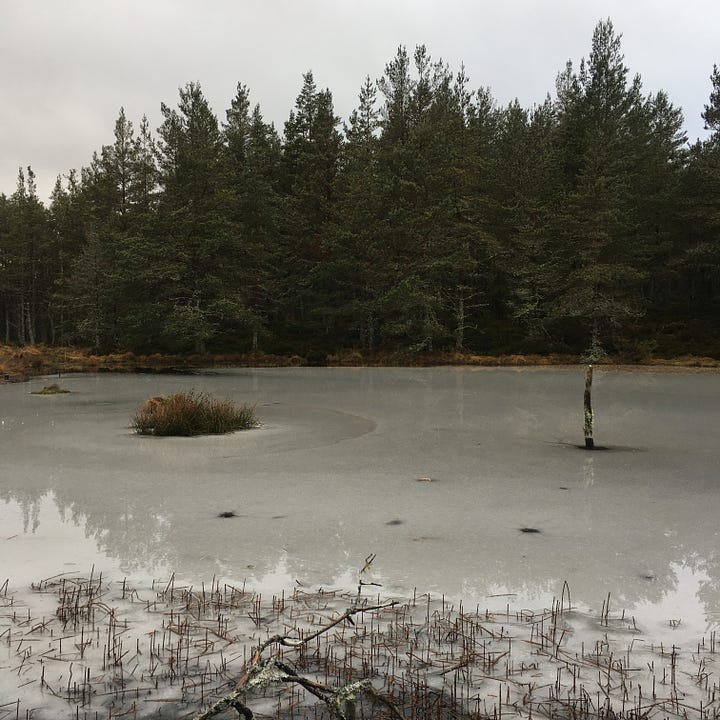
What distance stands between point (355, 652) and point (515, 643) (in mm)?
983

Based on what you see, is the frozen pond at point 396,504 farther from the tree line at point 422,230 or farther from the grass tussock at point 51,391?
the tree line at point 422,230

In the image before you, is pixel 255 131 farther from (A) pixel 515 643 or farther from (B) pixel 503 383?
(A) pixel 515 643

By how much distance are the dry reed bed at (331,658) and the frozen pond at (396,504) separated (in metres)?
0.41

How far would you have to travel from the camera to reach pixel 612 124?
128 feet

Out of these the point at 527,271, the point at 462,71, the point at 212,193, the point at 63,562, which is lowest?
the point at 63,562

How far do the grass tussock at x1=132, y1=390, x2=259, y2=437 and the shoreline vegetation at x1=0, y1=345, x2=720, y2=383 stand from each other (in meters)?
18.3

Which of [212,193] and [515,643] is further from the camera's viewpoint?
[212,193]

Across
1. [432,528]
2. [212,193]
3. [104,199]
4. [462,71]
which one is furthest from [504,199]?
[432,528]

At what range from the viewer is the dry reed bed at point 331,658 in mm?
3332

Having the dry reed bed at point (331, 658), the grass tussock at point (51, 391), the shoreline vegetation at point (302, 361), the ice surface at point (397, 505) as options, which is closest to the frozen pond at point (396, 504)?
the ice surface at point (397, 505)

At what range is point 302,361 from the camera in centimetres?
3594

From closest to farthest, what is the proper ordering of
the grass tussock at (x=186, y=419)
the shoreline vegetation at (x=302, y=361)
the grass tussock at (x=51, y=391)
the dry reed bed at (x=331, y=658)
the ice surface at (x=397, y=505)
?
the dry reed bed at (x=331, y=658) → the ice surface at (x=397, y=505) → the grass tussock at (x=186, y=419) → the grass tussock at (x=51, y=391) → the shoreline vegetation at (x=302, y=361)

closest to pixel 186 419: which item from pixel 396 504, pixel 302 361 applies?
pixel 396 504

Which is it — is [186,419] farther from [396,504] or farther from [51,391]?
[51,391]
